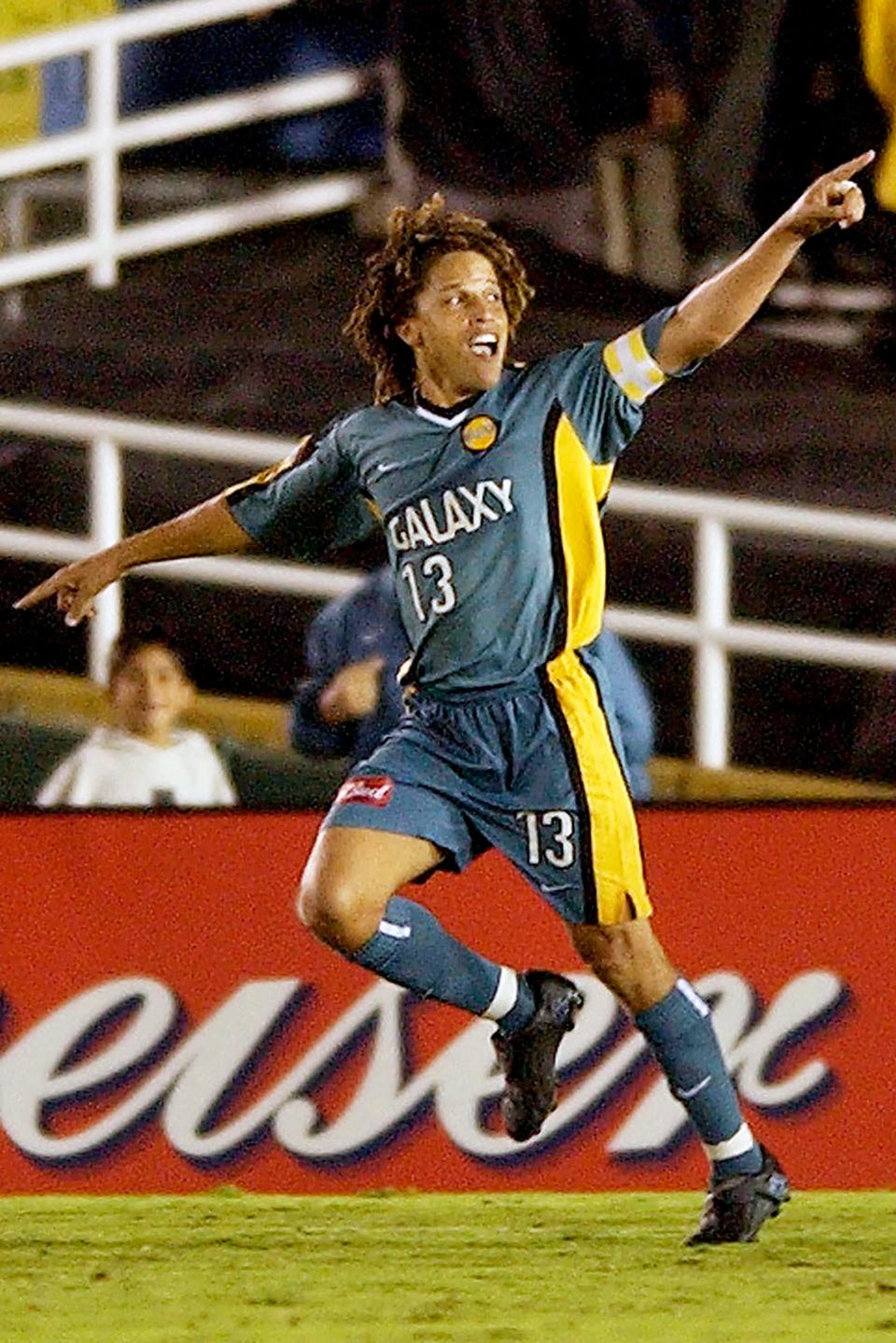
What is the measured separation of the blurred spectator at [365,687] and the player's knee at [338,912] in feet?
4.32

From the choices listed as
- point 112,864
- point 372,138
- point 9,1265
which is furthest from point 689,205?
point 9,1265

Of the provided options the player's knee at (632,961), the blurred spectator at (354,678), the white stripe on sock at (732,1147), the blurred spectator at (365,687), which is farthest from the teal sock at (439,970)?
the blurred spectator at (354,678)

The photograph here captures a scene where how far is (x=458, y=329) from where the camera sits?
5.56m

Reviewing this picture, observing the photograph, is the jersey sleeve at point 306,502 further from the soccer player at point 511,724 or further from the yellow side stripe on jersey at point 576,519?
the yellow side stripe on jersey at point 576,519

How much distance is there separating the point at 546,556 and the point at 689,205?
4.49 metres

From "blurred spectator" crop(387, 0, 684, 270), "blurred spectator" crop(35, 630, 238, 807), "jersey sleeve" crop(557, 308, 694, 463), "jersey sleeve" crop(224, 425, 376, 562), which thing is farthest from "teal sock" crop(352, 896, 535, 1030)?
"blurred spectator" crop(387, 0, 684, 270)

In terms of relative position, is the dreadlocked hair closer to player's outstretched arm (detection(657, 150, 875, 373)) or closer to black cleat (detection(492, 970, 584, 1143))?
player's outstretched arm (detection(657, 150, 875, 373))

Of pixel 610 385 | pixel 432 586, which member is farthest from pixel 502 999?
pixel 610 385

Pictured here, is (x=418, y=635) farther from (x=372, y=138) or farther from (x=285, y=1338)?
(x=372, y=138)

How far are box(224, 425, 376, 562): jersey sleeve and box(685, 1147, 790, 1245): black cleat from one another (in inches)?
53.5

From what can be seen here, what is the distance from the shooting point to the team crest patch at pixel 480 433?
549 centimetres

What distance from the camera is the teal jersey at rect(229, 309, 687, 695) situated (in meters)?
5.45

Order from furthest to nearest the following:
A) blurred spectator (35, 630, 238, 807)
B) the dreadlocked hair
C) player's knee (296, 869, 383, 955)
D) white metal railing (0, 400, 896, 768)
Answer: white metal railing (0, 400, 896, 768)
blurred spectator (35, 630, 238, 807)
the dreadlocked hair
player's knee (296, 869, 383, 955)

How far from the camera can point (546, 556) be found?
17.9 ft
